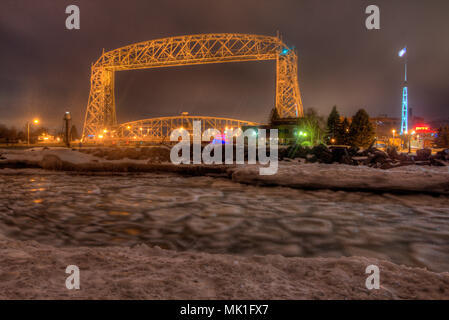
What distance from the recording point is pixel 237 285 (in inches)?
47.6

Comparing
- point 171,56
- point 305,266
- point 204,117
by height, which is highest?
point 171,56

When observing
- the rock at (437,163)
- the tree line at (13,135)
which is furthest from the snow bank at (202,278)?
the tree line at (13,135)

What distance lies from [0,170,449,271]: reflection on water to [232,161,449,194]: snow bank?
0.63ft

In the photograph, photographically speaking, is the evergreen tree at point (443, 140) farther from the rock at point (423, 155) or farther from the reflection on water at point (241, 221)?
the reflection on water at point (241, 221)

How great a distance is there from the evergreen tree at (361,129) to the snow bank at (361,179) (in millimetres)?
35172

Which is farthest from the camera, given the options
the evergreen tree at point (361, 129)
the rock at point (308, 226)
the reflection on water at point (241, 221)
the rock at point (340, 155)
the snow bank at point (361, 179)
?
the evergreen tree at point (361, 129)

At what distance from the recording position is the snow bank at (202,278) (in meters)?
1.11

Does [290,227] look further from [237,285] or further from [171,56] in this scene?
[171,56]

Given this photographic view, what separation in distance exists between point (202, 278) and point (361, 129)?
41.3m

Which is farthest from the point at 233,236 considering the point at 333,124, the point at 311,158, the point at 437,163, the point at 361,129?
the point at 333,124

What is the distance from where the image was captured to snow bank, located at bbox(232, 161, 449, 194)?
12.9 feet

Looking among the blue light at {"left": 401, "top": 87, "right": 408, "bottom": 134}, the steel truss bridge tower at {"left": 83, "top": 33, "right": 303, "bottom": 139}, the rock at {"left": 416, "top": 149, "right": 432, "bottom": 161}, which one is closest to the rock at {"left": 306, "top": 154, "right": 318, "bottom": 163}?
the rock at {"left": 416, "top": 149, "right": 432, "bottom": 161}
